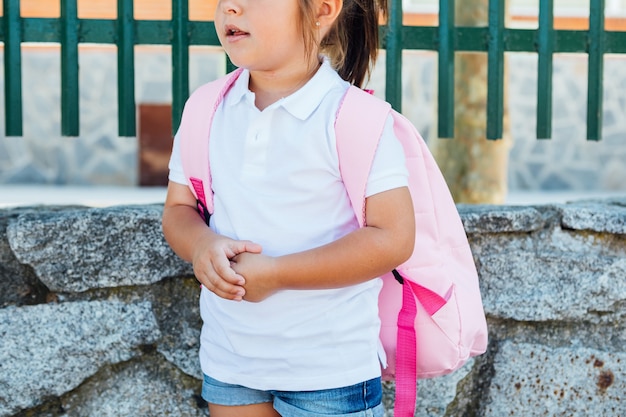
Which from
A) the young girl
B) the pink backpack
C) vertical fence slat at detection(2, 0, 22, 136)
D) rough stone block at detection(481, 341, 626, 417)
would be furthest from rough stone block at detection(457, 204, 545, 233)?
vertical fence slat at detection(2, 0, 22, 136)

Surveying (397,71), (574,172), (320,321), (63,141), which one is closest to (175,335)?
(320,321)

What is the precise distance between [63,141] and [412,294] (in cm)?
860

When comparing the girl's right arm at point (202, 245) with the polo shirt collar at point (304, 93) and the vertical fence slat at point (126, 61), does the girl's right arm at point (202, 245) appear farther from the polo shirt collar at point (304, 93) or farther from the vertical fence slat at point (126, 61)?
the vertical fence slat at point (126, 61)

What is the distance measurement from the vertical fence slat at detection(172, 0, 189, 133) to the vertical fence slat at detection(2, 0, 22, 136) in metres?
0.39

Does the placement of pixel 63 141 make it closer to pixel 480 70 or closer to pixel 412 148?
pixel 480 70

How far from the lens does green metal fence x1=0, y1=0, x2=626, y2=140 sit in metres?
2.49

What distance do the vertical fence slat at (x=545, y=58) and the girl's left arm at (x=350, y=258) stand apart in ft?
3.71

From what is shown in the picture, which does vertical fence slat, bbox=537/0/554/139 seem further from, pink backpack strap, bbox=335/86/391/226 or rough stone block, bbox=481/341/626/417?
pink backpack strap, bbox=335/86/391/226

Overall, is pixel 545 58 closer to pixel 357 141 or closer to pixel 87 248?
pixel 357 141

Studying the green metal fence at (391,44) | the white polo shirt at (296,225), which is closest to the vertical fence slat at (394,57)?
the green metal fence at (391,44)

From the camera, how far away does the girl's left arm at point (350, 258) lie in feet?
5.20

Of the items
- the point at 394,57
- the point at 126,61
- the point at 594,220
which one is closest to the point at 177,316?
the point at 126,61

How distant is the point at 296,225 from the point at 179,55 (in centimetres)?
101

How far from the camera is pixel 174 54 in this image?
2518 millimetres
